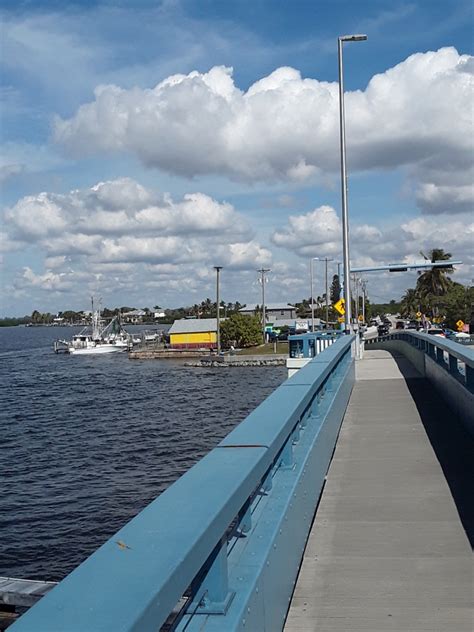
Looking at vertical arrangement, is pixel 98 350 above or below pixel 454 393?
below

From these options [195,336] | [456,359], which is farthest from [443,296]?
[456,359]

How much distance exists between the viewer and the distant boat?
137887 millimetres

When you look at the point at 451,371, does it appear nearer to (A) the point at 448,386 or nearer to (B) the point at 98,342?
(A) the point at 448,386

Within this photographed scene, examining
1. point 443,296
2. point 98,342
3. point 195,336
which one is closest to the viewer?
point 443,296

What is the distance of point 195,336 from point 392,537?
11672 centimetres

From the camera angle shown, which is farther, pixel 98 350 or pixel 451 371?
pixel 98 350

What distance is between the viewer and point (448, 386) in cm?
1265

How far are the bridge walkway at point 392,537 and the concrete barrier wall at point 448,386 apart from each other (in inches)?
11.8

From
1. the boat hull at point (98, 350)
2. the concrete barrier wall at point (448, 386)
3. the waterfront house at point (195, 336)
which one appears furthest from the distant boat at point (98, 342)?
the concrete barrier wall at point (448, 386)

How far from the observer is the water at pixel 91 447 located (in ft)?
65.8

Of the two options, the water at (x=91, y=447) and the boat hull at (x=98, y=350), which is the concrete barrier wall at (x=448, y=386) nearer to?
the water at (x=91, y=447)

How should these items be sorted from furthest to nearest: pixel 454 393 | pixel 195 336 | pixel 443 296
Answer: pixel 195 336 < pixel 443 296 < pixel 454 393

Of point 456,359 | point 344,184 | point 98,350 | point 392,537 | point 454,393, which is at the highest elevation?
point 344,184

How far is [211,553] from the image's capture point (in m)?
2.86
